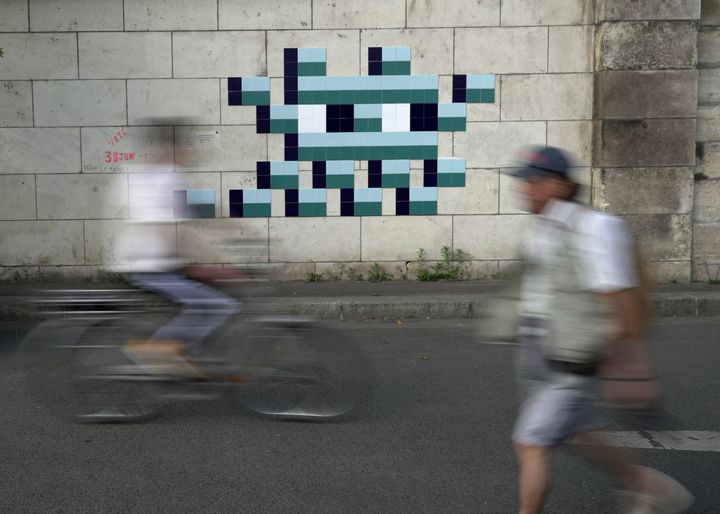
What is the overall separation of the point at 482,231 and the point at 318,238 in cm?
209

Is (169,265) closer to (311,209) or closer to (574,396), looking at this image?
(574,396)

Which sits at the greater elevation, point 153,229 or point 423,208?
point 423,208

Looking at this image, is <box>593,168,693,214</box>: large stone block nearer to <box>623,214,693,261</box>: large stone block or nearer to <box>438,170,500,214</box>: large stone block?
<box>623,214,693,261</box>: large stone block

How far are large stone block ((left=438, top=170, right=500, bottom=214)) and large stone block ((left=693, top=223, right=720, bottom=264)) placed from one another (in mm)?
2574

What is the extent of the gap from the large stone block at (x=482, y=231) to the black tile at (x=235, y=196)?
8.97ft

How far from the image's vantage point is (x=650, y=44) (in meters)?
10.6

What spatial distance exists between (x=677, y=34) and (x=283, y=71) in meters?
4.81

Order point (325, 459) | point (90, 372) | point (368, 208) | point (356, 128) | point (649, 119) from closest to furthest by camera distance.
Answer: point (325, 459) → point (90, 372) → point (649, 119) → point (356, 128) → point (368, 208)

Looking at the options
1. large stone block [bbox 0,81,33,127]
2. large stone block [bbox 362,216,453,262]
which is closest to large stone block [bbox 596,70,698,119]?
large stone block [bbox 362,216,453,262]

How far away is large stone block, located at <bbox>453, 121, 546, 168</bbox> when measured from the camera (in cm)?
1107

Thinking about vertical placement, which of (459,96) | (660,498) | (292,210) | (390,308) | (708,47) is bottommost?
(660,498)

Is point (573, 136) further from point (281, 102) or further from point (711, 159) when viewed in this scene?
point (281, 102)

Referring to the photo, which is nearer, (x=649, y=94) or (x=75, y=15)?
(x=649, y=94)

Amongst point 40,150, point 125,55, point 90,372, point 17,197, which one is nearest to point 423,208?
point 125,55
